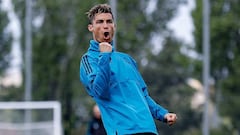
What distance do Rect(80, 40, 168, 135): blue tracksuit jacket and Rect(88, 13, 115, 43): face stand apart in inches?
2.3

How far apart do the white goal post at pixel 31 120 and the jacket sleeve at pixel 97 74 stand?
988 cm

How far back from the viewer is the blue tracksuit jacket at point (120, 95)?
231 inches

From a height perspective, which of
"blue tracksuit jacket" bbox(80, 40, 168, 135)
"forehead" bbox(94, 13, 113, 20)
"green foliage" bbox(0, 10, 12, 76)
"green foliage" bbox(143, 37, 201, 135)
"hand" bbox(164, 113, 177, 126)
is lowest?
"green foliage" bbox(143, 37, 201, 135)

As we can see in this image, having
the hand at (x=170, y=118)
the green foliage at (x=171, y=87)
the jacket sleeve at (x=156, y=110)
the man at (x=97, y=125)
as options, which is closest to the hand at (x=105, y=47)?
the jacket sleeve at (x=156, y=110)

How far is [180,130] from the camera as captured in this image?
3916cm

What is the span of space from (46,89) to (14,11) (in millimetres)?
3109

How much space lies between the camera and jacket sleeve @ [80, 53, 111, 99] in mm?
5734

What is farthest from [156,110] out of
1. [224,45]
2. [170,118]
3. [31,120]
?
[224,45]

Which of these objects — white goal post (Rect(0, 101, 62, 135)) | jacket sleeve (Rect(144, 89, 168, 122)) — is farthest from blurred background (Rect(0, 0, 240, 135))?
jacket sleeve (Rect(144, 89, 168, 122))

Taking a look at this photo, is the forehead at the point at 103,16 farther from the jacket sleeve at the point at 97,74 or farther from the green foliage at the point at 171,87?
the green foliage at the point at 171,87

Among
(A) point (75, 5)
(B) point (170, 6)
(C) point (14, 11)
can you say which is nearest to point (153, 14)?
(B) point (170, 6)

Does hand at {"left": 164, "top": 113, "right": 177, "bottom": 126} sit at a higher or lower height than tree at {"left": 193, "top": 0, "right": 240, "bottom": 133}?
higher

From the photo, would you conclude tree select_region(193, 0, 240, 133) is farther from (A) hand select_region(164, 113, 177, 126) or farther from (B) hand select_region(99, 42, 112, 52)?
(B) hand select_region(99, 42, 112, 52)

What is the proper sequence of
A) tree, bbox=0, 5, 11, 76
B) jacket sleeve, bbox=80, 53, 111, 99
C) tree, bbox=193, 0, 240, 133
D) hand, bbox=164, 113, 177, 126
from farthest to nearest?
tree, bbox=0, 5, 11, 76 → tree, bbox=193, 0, 240, 133 → hand, bbox=164, 113, 177, 126 → jacket sleeve, bbox=80, 53, 111, 99
